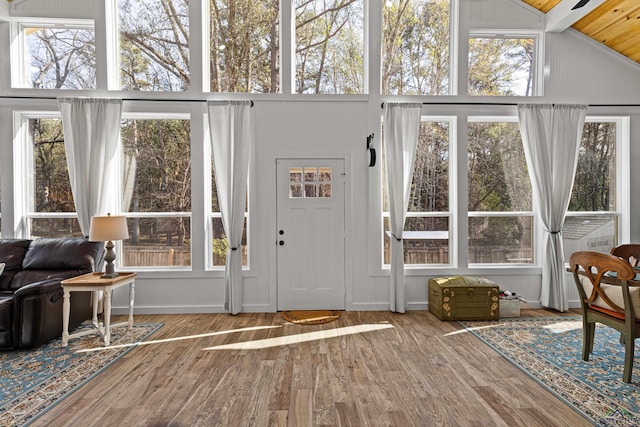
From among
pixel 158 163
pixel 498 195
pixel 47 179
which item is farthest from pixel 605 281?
pixel 47 179

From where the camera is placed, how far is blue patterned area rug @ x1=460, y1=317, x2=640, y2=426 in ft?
7.95

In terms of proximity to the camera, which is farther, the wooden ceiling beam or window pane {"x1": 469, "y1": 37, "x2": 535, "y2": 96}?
window pane {"x1": 469, "y1": 37, "x2": 535, "y2": 96}

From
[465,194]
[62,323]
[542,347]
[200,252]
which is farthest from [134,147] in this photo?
[542,347]

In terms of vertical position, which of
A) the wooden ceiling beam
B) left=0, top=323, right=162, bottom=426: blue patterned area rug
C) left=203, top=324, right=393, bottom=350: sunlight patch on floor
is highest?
the wooden ceiling beam

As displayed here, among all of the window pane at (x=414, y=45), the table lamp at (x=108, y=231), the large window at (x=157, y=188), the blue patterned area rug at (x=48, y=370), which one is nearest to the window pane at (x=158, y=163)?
the large window at (x=157, y=188)

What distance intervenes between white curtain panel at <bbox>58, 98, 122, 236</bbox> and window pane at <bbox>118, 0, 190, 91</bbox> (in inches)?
20.8

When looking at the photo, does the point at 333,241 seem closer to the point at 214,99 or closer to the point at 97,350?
the point at 214,99

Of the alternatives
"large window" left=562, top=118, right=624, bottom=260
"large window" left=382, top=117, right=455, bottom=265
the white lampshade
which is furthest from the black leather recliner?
"large window" left=562, top=118, right=624, bottom=260

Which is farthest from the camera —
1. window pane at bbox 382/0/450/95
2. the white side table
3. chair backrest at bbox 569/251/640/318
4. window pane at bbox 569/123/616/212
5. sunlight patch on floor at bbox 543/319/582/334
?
window pane at bbox 569/123/616/212

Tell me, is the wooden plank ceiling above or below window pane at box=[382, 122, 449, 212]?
above

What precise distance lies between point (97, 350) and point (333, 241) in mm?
2791

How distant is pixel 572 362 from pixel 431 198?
2.46 metres

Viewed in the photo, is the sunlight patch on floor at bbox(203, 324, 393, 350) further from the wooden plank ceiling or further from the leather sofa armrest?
the wooden plank ceiling

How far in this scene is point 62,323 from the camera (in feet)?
12.0
